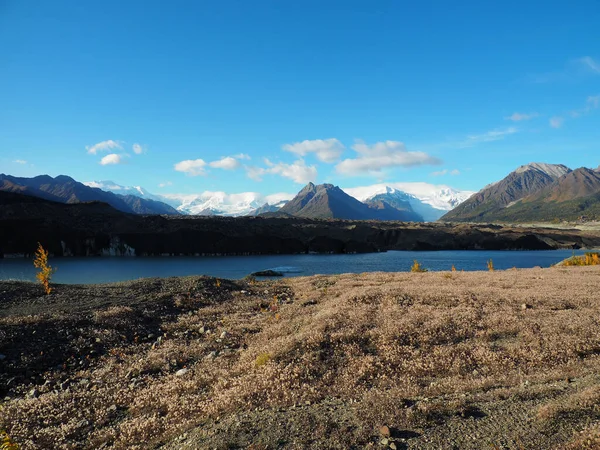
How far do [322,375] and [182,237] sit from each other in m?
121

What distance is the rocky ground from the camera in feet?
28.7

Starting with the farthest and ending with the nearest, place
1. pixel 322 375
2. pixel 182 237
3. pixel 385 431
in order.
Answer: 1. pixel 182 237
2. pixel 322 375
3. pixel 385 431

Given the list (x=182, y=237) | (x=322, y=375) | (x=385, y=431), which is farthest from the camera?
(x=182, y=237)

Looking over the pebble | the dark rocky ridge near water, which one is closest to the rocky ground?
the pebble

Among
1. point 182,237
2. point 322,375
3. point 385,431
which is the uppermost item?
point 182,237

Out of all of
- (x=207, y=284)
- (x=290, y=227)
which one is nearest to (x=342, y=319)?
(x=207, y=284)

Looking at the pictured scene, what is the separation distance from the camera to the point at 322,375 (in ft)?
43.2

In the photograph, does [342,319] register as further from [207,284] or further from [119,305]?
[207,284]

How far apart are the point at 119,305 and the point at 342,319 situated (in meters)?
18.2

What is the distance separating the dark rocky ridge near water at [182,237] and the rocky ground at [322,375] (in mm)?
102135

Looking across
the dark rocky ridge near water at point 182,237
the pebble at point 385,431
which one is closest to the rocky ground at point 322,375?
the pebble at point 385,431

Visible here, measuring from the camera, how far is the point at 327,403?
10.6m

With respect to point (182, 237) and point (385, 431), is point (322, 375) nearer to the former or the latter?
point (385, 431)

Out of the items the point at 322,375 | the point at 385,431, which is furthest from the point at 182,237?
the point at 385,431
